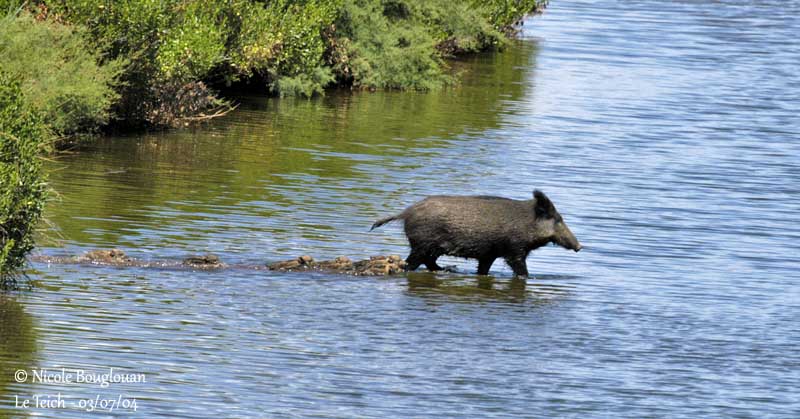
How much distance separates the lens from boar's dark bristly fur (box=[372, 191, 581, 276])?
18641 millimetres

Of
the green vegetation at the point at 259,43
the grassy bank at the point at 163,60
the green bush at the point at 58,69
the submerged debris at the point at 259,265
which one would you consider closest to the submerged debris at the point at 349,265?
the submerged debris at the point at 259,265

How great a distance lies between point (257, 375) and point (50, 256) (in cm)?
467

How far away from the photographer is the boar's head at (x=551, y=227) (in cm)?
1914

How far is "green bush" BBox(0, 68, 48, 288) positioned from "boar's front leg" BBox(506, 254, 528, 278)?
6.48 metres

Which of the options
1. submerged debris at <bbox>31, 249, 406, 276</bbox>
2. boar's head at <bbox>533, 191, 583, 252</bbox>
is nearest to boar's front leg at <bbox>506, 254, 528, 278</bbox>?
boar's head at <bbox>533, 191, 583, 252</bbox>

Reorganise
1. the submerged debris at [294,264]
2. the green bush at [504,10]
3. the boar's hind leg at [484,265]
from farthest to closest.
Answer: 1. the green bush at [504,10]
2. the boar's hind leg at [484,265]
3. the submerged debris at [294,264]

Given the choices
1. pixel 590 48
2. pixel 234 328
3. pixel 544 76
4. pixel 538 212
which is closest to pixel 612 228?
pixel 538 212

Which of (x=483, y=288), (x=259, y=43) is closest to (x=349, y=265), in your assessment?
(x=483, y=288)

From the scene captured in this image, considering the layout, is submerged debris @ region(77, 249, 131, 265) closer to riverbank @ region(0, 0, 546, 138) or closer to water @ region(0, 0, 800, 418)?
water @ region(0, 0, 800, 418)

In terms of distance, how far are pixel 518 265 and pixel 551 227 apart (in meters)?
0.66

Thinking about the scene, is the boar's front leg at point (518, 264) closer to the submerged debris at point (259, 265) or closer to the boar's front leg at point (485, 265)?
the boar's front leg at point (485, 265)

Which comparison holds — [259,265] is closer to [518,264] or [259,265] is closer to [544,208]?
[518,264]

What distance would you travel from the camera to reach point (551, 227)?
19188 millimetres

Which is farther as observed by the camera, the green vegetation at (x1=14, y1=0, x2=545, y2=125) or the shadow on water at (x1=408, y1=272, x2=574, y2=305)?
the green vegetation at (x1=14, y1=0, x2=545, y2=125)
